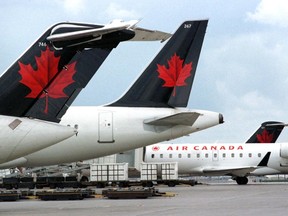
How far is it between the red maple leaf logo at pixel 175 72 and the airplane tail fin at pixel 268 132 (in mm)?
32291

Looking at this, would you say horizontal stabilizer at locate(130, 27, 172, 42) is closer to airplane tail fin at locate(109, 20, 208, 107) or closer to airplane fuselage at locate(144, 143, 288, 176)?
airplane tail fin at locate(109, 20, 208, 107)

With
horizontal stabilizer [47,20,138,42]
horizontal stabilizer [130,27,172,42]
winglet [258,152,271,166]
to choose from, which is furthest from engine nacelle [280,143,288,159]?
horizontal stabilizer [47,20,138,42]

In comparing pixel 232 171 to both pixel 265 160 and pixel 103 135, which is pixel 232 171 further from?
pixel 103 135

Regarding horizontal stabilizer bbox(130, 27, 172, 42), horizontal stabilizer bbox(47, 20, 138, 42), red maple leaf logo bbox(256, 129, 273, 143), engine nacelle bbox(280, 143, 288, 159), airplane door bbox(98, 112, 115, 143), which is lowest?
airplane door bbox(98, 112, 115, 143)

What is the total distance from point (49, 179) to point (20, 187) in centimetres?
402

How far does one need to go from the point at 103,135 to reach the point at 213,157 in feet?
91.3

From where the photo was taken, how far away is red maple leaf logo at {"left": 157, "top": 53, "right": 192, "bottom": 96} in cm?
2842

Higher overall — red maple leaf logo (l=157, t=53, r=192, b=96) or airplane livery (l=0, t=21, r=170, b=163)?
red maple leaf logo (l=157, t=53, r=192, b=96)

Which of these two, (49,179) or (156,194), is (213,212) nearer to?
(156,194)

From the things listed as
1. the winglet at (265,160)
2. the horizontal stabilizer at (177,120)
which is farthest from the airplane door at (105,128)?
the winglet at (265,160)

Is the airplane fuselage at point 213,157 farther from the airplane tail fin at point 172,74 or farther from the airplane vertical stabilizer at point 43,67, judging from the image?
the airplane vertical stabilizer at point 43,67

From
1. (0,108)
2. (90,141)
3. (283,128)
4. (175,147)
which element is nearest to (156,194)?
(90,141)

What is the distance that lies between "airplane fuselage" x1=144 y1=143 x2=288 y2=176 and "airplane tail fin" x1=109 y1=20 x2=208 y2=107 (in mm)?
23960

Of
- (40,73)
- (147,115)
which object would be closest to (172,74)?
(147,115)
